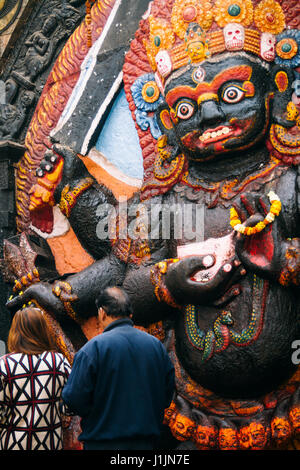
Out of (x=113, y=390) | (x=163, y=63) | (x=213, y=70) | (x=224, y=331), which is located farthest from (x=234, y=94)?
(x=113, y=390)

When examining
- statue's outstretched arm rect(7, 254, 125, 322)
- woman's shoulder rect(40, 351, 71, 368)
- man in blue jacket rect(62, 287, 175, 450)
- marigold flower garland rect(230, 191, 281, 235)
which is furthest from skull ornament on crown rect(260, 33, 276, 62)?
woman's shoulder rect(40, 351, 71, 368)

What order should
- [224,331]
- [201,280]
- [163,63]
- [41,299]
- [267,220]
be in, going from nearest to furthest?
[267,220], [224,331], [201,280], [163,63], [41,299]

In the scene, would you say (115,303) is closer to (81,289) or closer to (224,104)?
(81,289)

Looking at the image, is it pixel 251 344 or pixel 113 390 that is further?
pixel 251 344

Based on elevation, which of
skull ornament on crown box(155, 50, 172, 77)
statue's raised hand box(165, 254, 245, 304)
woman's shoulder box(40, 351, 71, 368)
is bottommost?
woman's shoulder box(40, 351, 71, 368)

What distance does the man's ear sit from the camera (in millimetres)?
4328

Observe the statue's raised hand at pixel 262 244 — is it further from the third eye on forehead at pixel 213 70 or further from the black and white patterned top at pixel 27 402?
the black and white patterned top at pixel 27 402

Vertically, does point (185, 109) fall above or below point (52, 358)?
above

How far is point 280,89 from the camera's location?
4371mm

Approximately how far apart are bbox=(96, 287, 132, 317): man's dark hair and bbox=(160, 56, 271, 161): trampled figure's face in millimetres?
1630

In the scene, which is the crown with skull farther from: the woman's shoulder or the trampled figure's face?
the woman's shoulder

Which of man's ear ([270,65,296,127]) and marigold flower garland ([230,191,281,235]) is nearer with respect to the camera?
marigold flower garland ([230,191,281,235])

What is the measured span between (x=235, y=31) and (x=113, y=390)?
2.74m
